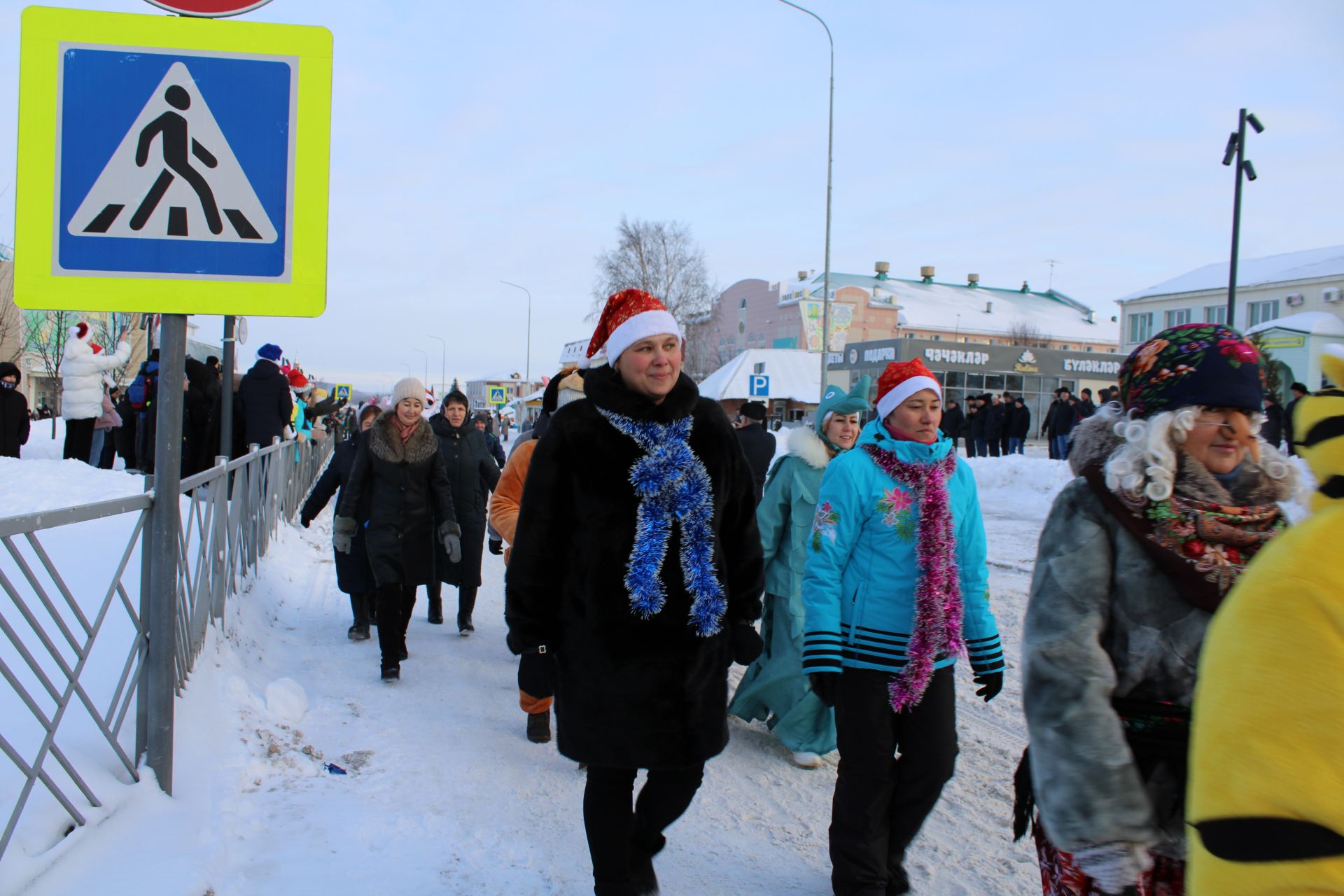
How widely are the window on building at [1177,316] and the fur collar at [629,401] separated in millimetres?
56373

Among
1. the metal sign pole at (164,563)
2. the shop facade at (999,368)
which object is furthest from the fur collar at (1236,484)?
the shop facade at (999,368)

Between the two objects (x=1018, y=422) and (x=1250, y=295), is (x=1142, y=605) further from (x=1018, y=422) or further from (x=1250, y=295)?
(x=1250, y=295)

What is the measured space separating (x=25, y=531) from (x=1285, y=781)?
2937 millimetres

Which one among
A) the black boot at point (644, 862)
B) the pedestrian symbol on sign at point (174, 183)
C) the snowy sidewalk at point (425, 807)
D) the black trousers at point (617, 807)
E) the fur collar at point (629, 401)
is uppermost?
the pedestrian symbol on sign at point (174, 183)

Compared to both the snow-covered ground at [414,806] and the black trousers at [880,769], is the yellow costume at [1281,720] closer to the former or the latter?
the black trousers at [880,769]

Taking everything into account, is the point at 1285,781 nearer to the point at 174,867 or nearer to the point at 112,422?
the point at 174,867

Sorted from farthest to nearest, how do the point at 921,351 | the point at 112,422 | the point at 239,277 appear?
the point at 921,351, the point at 112,422, the point at 239,277

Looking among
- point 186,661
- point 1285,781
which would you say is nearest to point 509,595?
point 1285,781

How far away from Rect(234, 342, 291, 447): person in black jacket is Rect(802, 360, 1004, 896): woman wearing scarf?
8.55 metres

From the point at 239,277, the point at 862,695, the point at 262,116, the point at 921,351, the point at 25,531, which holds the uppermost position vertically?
the point at 921,351

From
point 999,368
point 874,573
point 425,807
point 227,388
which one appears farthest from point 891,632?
point 999,368

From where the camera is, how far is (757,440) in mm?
7094

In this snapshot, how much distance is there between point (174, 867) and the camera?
2.82 meters

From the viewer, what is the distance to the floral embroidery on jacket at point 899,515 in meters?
3.13
